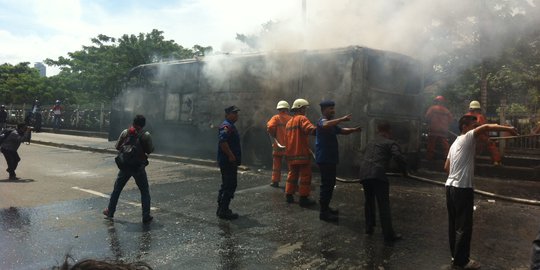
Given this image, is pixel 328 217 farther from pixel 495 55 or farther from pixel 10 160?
pixel 495 55

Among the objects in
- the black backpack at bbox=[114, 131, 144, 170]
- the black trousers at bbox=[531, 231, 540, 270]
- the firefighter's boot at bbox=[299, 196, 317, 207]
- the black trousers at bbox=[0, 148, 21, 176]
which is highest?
the black backpack at bbox=[114, 131, 144, 170]

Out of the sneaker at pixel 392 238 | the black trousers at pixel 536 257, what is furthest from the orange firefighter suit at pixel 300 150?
the black trousers at pixel 536 257

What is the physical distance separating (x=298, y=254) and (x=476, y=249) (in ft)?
6.43

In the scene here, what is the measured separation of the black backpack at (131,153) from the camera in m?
5.40

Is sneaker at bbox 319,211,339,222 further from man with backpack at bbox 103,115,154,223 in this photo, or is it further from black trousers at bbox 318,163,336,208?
man with backpack at bbox 103,115,154,223

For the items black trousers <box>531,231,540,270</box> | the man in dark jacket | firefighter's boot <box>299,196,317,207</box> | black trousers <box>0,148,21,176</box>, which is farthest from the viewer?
black trousers <box>0,148,21,176</box>

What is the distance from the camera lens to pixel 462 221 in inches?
152

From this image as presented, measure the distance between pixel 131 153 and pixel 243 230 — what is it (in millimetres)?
1799

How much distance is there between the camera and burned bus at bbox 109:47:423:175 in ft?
27.9

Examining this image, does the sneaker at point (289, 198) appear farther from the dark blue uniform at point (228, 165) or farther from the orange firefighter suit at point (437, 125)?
the orange firefighter suit at point (437, 125)

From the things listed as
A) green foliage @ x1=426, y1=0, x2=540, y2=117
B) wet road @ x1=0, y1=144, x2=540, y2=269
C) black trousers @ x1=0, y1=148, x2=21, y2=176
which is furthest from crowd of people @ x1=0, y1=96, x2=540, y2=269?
black trousers @ x1=0, y1=148, x2=21, y2=176

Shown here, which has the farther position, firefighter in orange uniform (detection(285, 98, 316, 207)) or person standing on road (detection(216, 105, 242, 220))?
firefighter in orange uniform (detection(285, 98, 316, 207))

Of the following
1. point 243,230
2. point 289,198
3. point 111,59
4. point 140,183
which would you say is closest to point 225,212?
point 243,230

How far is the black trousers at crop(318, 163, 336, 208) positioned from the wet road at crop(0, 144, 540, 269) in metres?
0.31
